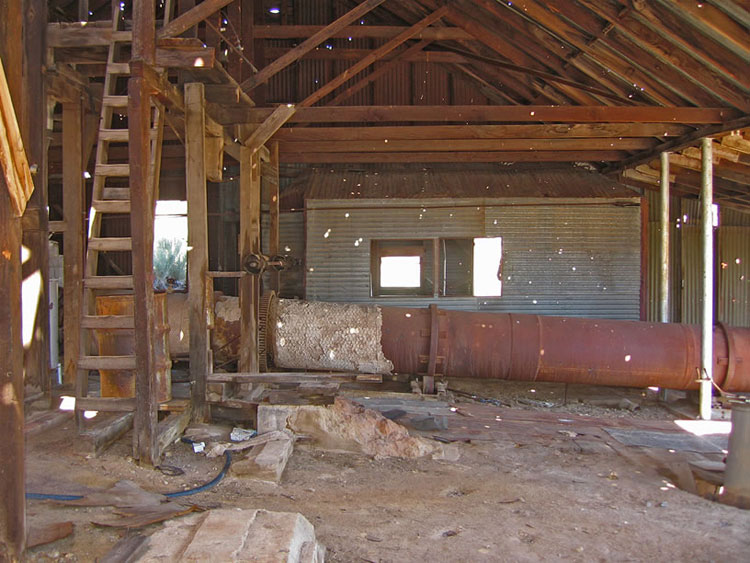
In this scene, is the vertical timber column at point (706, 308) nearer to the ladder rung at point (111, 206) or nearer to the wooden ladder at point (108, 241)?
the wooden ladder at point (108, 241)

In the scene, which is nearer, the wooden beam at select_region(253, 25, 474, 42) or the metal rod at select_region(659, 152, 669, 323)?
the metal rod at select_region(659, 152, 669, 323)

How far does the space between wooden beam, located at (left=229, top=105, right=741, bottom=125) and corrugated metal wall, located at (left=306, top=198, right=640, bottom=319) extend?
3.05 metres

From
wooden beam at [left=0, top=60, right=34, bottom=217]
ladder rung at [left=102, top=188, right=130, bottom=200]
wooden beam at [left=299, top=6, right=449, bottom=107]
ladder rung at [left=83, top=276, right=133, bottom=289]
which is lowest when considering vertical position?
ladder rung at [left=83, top=276, right=133, bottom=289]

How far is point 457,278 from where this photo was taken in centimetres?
1127

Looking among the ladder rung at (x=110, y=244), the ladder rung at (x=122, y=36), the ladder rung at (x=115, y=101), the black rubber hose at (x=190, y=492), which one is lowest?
the black rubber hose at (x=190, y=492)

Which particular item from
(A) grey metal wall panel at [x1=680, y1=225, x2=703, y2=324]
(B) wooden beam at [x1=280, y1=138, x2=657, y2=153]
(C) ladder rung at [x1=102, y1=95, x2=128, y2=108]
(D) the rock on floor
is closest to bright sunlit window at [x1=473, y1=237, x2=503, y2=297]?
(B) wooden beam at [x1=280, y1=138, x2=657, y2=153]

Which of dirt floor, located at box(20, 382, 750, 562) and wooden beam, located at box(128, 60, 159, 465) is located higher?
wooden beam, located at box(128, 60, 159, 465)

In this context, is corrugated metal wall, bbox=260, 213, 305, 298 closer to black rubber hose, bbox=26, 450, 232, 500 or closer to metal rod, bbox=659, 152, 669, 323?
black rubber hose, bbox=26, 450, 232, 500

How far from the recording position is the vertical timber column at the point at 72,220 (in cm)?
650

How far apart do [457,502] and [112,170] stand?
4.13m

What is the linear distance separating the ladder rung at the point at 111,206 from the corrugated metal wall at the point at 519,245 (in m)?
5.87

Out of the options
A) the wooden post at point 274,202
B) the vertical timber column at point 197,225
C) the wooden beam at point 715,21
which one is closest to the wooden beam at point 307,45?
the vertical timber column at point 197,225

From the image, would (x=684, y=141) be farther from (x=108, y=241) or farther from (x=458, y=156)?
(x=108, y=241)

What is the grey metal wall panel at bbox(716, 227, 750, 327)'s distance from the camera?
39.4 ft
